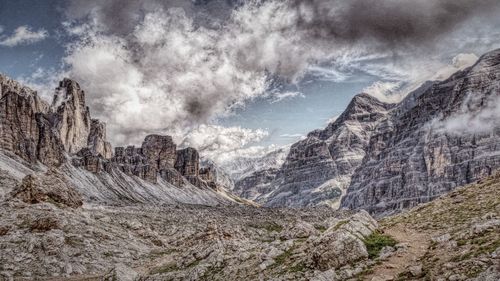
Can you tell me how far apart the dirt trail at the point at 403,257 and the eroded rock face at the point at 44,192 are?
7421 centimetres

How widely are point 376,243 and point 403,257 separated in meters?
3.19

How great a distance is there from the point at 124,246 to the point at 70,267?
1470 cm

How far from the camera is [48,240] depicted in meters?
62.1

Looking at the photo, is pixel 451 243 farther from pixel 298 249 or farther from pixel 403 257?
pixel 298 249

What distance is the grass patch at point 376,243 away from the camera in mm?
34219

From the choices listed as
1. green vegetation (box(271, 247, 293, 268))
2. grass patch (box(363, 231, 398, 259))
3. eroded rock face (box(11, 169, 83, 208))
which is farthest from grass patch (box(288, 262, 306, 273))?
eroded rock face (box(11, 169, 83, 208))

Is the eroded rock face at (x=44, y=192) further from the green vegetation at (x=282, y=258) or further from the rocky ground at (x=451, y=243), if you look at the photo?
the rocky ground at (x=451, y=243)

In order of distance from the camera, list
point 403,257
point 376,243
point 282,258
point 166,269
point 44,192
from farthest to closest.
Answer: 1. point 44,192
2. point 166,269
3. point 282,258
4. point 376,243
5. point 403,257

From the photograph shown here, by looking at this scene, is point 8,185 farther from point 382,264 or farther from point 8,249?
point 382,264

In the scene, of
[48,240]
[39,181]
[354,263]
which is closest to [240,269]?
[354,263]

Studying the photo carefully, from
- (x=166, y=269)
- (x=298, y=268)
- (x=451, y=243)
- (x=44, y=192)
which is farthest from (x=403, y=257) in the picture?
(x=44, y=192)

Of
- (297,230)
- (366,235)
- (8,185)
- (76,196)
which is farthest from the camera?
(8,185)

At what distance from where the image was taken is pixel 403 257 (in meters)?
32.9

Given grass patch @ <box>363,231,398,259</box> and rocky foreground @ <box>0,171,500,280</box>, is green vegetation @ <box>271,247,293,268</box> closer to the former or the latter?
rocky foreground @ <box>0,171,500,280</box>
